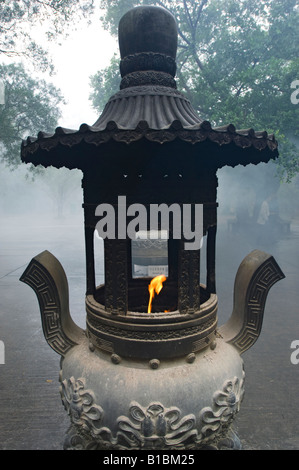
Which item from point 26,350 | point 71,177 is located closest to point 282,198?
point 71,177

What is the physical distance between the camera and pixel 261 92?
14.6 m

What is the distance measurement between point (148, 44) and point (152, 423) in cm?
305

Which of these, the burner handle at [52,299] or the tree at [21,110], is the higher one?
the tree at [21,110]

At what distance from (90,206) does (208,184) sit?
103 cm

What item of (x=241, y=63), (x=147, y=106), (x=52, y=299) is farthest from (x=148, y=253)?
(x=241, y=63)

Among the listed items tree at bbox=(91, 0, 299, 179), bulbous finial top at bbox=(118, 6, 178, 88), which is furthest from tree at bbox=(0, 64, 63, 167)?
bulbous finial top at bbox=(118, 6, 178, 88)

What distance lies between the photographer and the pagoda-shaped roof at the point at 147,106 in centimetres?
235

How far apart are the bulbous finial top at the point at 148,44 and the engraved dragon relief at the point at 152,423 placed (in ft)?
8.67

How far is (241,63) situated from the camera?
16.9 metres

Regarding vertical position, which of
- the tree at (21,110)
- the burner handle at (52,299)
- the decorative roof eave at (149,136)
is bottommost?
the burner handle at (52,299)

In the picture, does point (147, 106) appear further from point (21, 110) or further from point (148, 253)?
point (21, 110)

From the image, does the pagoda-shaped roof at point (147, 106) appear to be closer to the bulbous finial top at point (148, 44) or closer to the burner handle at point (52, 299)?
the bulbous finial top at point (148, 44)

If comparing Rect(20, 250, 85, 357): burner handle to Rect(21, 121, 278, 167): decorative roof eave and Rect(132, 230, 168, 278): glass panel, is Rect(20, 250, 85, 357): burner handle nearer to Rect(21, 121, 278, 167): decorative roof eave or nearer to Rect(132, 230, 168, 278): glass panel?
Rect(21, 121, 278, 167): decorative roof eave

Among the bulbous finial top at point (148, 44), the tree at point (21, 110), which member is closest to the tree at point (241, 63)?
the tree at point (21, 110)
